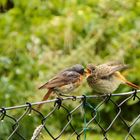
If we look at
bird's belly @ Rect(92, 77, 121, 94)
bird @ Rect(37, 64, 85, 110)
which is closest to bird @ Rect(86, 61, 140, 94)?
bird's belly @ Rect(92, 77, 121, 94)

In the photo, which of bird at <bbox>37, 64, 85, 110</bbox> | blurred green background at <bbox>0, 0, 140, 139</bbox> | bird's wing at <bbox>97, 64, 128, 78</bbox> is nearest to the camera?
bird at <bbox>37, 64, 85, 110</bbox>

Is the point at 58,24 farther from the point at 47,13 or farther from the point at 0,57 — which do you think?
the point at 0,57

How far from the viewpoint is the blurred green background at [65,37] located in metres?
6.38

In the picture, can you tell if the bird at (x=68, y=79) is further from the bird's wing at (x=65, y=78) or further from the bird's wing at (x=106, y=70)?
the bird's wing at (x=106, y=70)

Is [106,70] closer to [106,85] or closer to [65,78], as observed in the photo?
[106,85]

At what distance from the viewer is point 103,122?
7.13 metres

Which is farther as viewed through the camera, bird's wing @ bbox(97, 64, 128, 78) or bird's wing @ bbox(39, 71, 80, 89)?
bird's wing @ bbox(97, 64, 128, 78)

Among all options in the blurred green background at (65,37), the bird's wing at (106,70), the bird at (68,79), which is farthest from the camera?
the blurred green background at (65,37)

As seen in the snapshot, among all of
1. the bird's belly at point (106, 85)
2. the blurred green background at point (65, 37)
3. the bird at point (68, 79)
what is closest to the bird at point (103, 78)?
the bird's belly at point (106, 85)

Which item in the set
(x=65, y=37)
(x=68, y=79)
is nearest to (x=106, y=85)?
(x=68, y=79)

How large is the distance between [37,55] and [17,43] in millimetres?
717

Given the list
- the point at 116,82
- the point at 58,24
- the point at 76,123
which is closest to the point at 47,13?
the point at 58,24

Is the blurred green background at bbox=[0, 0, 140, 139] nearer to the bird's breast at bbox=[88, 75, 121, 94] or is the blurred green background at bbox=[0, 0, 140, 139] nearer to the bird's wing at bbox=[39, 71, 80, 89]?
the bird's breast at bbox=[88, 75, 121, 94]

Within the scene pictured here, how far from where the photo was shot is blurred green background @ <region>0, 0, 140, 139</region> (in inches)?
251
